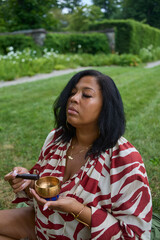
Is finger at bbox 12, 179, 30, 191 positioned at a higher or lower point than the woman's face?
lower

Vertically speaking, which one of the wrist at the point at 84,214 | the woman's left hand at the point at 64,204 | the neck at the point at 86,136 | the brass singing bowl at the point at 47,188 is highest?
the neck at the point at 86,136

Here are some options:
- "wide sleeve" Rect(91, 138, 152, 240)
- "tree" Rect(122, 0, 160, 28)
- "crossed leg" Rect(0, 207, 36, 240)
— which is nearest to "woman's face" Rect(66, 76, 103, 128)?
"wide sleeve" Rect(91, 138, 152, 240)

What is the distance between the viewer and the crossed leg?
197 cm

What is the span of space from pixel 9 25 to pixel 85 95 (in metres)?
22.4

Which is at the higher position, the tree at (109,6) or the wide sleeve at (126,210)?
the tree at (109,6)

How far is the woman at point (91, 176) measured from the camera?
148 centimetres

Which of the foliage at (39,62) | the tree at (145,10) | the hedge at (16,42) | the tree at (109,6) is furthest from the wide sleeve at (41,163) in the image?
the tree at (109,6)

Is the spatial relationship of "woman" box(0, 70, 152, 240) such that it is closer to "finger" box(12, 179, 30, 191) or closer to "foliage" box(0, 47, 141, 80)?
"finger" box(12, 179, 30, 191)

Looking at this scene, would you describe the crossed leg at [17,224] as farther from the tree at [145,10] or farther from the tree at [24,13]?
the tree at [145,10]

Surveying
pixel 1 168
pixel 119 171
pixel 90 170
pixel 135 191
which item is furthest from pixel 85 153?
pixel 1 168

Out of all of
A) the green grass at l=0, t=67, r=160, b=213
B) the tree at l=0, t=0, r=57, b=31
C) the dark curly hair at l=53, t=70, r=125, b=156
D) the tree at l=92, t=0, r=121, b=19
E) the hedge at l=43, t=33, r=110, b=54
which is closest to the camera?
the dark curly hair at l=53, t=70, r=125, b=156

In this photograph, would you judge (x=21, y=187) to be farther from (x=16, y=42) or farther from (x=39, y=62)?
(x=16, y=42)

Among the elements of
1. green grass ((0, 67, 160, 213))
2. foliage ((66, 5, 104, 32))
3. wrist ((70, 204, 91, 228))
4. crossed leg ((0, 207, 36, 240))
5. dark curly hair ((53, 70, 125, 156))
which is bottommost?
green grass ((0, 67, 160, 213))

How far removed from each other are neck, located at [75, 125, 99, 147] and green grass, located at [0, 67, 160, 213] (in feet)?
4.82
